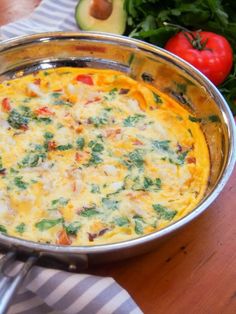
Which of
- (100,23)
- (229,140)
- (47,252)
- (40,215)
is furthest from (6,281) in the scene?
(100,23)

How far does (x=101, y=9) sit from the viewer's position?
69.0 inches

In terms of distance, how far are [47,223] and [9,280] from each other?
0.19 m

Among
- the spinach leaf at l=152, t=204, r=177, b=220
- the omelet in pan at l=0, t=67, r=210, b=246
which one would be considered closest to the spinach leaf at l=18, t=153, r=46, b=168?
the omelet in pan at l=0, t=67, r=210, b=246

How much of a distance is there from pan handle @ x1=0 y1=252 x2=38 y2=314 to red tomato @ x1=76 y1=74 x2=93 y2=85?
2.43 feet

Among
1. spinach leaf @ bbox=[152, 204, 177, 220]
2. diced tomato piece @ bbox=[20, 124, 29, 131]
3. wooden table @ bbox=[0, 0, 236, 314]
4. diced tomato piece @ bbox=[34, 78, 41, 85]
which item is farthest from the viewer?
diced tomato piece @ bbox=[34, 78, 41, 85]

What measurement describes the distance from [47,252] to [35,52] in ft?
2.77

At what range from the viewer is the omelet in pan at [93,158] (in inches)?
42.6

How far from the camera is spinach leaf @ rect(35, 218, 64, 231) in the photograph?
1054 mm

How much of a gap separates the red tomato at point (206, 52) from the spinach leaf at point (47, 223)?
783mm

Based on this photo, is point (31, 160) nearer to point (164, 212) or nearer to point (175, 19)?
point (164, 212)

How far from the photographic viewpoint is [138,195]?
3.79 feet

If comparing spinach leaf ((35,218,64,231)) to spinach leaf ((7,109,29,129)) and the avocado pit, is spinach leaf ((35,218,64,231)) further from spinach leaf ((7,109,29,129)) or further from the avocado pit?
the avocado pit

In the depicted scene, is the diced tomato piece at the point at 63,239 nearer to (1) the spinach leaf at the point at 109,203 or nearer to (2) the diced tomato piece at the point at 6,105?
(1) the spinach leaf at the point at 109,203

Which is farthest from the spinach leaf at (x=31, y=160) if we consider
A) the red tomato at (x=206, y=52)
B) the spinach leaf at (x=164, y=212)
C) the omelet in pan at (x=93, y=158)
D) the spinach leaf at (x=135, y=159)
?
the red tomato at (x=206, y=52)
